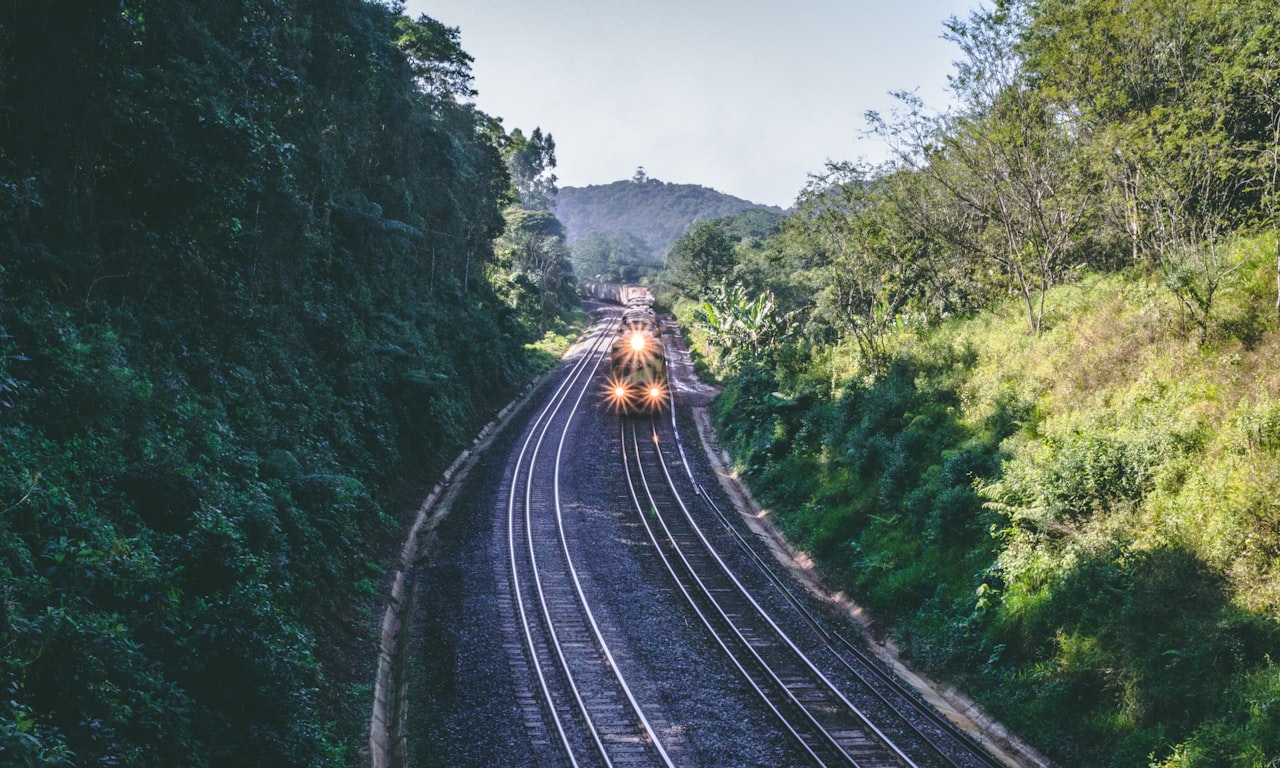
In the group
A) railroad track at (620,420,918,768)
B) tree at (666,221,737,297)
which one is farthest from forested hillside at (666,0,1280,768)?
tree at (666,221,737,297)

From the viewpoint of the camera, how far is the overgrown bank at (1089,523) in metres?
9.38

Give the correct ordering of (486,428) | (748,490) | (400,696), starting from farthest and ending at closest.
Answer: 1. (486,428)
2. (748,490)
3. (400,696)

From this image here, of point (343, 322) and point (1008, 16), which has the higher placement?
point (1008, 16)

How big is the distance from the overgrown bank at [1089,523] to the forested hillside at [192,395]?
32.9ft

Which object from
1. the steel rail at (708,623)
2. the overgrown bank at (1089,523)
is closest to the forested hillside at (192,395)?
the steel rail at (708,623)

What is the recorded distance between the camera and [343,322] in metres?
20.8

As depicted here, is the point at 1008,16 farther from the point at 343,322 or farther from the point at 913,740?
the point at 343,322

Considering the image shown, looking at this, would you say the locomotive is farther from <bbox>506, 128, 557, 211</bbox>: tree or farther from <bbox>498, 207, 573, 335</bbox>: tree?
<bbox>506, 128, 557, 211</bbox>: tree

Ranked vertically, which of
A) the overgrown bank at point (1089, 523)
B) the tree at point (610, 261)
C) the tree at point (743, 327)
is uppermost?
the tree at point (610, 261)

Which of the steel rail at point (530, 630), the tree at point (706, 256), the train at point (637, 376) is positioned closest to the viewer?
the steel rail at point (530, 630)

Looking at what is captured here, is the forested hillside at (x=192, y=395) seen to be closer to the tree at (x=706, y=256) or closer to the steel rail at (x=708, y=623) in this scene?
the steel rail at (x=708, y=623)

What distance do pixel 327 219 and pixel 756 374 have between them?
16599 millimetres

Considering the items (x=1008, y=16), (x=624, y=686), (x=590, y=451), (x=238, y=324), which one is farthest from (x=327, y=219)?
(x=1008, y=16)

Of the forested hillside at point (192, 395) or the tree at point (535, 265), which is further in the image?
the tree at point (535, 265)
